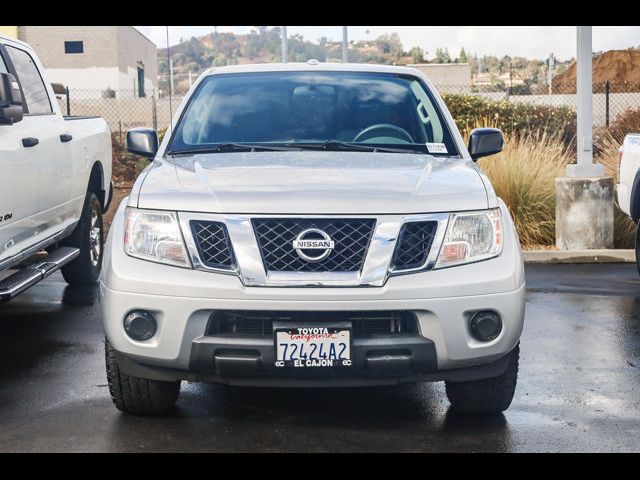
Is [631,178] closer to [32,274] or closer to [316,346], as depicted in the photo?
[32,274]

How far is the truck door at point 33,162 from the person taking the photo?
6746 mm

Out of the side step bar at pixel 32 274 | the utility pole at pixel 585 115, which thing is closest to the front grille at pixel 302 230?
the side step bar at pixel 32 274

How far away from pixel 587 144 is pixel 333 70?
5.01 m

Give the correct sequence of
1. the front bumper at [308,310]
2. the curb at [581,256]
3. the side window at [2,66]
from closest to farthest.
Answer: the front bumper at [308,310] → the side window at [2,66] → the curb at [581,256]

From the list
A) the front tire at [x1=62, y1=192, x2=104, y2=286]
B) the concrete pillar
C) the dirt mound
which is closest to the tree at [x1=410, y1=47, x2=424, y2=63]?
the dirt mound

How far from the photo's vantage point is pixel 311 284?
14.7 feet

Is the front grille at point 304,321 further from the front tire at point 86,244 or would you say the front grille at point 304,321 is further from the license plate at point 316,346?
the front tire at point 86,244

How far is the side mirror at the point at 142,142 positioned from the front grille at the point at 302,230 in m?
1.65

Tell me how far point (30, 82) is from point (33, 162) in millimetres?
1153

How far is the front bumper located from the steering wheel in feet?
5.13

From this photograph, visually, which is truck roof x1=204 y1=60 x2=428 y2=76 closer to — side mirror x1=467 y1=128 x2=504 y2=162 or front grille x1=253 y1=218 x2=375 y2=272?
side mirror x1=467 y1=128 x2=504 y2=162

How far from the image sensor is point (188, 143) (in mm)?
Result: 5867

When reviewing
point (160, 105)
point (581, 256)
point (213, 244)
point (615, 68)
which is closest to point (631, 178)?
point (581, 256)
